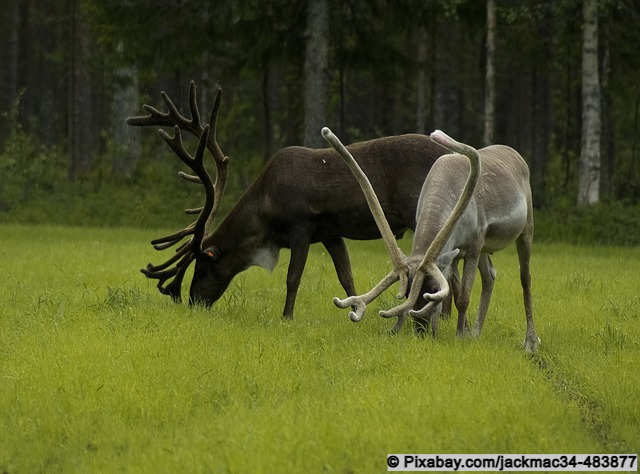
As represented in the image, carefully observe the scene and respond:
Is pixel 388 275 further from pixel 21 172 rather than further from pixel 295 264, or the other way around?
pixel 21 172

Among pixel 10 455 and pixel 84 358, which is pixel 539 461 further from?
pixel 84 358

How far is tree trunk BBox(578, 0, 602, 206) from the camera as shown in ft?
70.0

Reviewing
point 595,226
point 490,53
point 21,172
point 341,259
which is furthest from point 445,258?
point 21,172

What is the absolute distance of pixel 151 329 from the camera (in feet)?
30.7

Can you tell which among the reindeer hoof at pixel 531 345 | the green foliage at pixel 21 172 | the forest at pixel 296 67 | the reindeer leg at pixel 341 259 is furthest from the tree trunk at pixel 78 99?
the reindeer hoof at pixel 531 345

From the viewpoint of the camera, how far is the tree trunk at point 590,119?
21.3 meters

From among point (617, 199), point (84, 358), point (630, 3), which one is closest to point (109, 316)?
point (84, 358)

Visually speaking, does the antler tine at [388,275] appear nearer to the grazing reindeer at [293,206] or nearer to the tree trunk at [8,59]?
the grazing reindeer at [293,206]

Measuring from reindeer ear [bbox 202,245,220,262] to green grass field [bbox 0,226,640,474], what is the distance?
53 centimetres

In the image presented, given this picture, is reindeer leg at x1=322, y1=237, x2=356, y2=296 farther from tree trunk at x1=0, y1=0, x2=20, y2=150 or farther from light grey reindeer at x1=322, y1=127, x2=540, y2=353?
→ tree trunk at x1=0, y1=0, x2=20, y2=150

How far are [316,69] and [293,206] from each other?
1121 cm

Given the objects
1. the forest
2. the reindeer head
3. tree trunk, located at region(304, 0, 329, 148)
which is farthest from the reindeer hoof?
tree trunk, located at region(304, 0, 329, 148)

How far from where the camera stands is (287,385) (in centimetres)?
768

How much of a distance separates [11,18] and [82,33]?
16.2 ft
